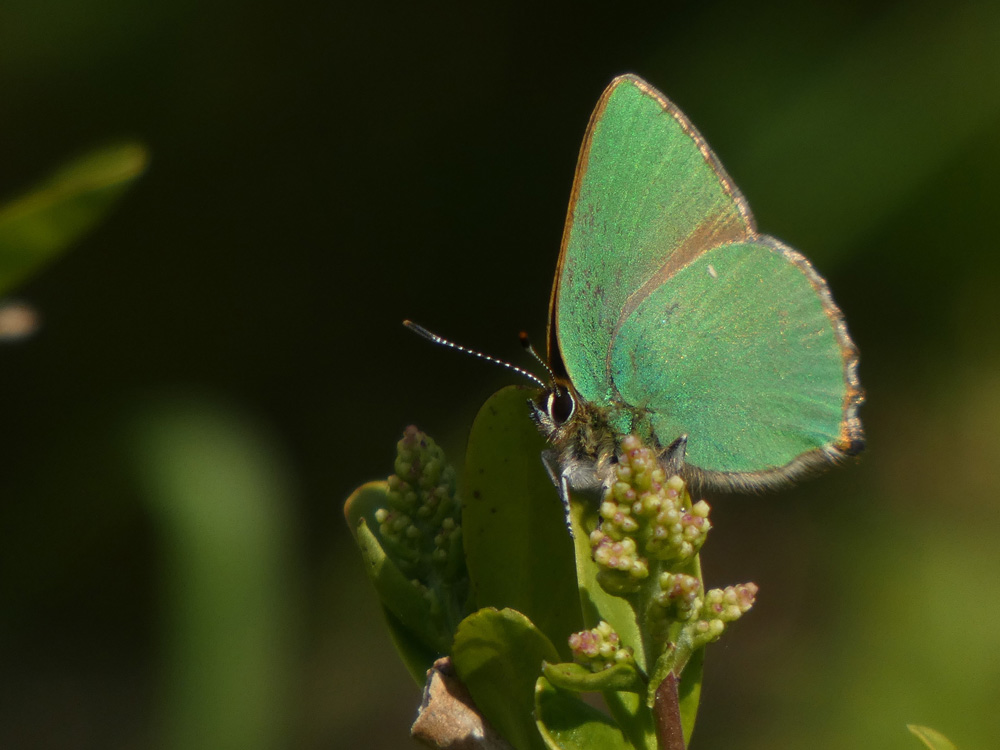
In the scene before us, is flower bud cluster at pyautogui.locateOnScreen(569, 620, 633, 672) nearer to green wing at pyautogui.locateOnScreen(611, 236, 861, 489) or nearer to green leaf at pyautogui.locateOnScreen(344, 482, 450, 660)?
green leaf at pyautogui.locateOnScreen(344, 482, 450, 660)

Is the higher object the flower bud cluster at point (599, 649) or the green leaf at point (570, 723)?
the flower bud cluster at point (599, 649)

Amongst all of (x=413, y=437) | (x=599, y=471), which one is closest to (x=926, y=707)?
(x=599, y=471)

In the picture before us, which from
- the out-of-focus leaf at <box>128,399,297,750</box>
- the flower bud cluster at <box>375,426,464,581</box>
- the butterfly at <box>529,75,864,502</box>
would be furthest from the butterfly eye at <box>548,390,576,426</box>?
the out-of-focus leaf at <box>128,399,297,750</box>

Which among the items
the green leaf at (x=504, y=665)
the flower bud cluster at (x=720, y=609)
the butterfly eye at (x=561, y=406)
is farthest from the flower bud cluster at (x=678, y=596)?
the butterfly eye at (x=561, y=406)

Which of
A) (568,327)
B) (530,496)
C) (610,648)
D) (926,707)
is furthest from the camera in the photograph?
(926,707)

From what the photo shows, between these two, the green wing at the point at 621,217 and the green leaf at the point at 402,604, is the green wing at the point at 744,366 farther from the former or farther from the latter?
the green leaf at the point at 402,604

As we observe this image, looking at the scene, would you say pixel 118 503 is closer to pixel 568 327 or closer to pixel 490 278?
pixel 490 278

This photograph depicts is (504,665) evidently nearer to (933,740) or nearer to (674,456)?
(933,740)
